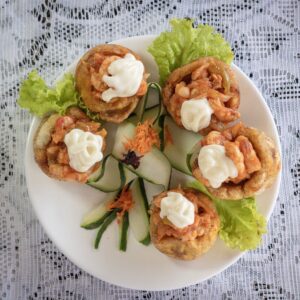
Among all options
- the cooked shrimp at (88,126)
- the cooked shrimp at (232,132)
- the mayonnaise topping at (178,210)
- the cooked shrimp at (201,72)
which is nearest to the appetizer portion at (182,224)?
the mayonnaise topping at (178,210)

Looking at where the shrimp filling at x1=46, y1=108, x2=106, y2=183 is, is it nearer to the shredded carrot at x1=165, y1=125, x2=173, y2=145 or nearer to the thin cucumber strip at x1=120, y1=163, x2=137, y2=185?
the thin cucumber strip at x1=120, y1=163, x2=137, y2=185

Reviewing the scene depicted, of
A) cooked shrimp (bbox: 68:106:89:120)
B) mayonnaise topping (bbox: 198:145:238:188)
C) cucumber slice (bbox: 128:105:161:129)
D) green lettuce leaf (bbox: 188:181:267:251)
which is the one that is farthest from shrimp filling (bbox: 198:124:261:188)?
cooked shrimp (bbox: 68:106:89:120)

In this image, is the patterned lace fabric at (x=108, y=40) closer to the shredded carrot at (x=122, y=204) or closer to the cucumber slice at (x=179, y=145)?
the shredded carrot at (x=122, y=204)

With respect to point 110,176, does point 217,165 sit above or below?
above

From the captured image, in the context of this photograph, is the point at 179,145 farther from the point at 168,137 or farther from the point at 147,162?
the point at 147,162

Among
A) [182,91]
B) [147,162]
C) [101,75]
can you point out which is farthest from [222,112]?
[101,75]
